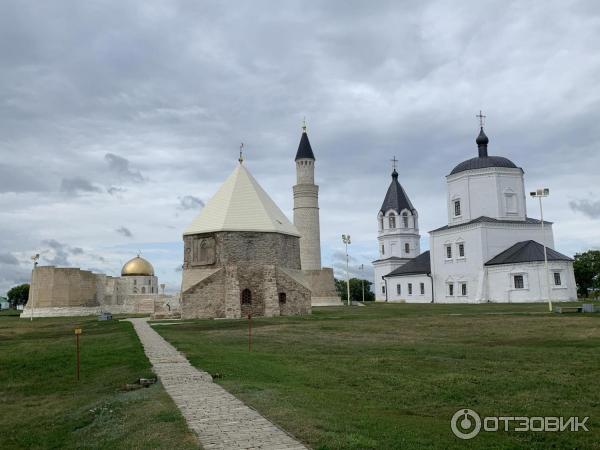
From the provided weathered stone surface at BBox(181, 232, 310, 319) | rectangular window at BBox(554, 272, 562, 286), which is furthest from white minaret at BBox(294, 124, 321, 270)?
rectangular window at BBox(554, 272, 562, 286)

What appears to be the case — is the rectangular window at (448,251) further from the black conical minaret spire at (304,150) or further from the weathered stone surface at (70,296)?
the weathered stone surface at (70,296)

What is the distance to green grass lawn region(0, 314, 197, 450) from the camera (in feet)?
27.2

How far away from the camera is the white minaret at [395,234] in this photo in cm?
8188

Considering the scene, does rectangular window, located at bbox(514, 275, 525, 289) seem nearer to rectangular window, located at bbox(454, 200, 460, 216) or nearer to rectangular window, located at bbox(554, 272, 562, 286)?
rectangular window, located at bbox(554, 272, 562, 286)

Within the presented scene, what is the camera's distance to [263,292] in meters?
39.3

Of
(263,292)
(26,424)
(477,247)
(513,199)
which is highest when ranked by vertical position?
(513,199)

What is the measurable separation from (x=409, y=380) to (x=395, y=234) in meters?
70.9

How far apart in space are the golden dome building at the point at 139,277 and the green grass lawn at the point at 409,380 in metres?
64.6

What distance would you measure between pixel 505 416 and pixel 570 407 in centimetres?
135

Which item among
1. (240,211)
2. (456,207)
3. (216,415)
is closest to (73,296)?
(240,211)

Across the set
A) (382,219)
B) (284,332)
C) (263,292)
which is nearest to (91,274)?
(263,292)

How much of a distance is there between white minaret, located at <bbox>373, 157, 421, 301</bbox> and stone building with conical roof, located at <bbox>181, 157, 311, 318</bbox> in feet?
138

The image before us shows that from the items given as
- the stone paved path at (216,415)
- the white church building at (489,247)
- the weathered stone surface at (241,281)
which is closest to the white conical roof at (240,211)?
the weathered stone surface at (241,281)

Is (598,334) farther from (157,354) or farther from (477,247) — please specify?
(477,247)
